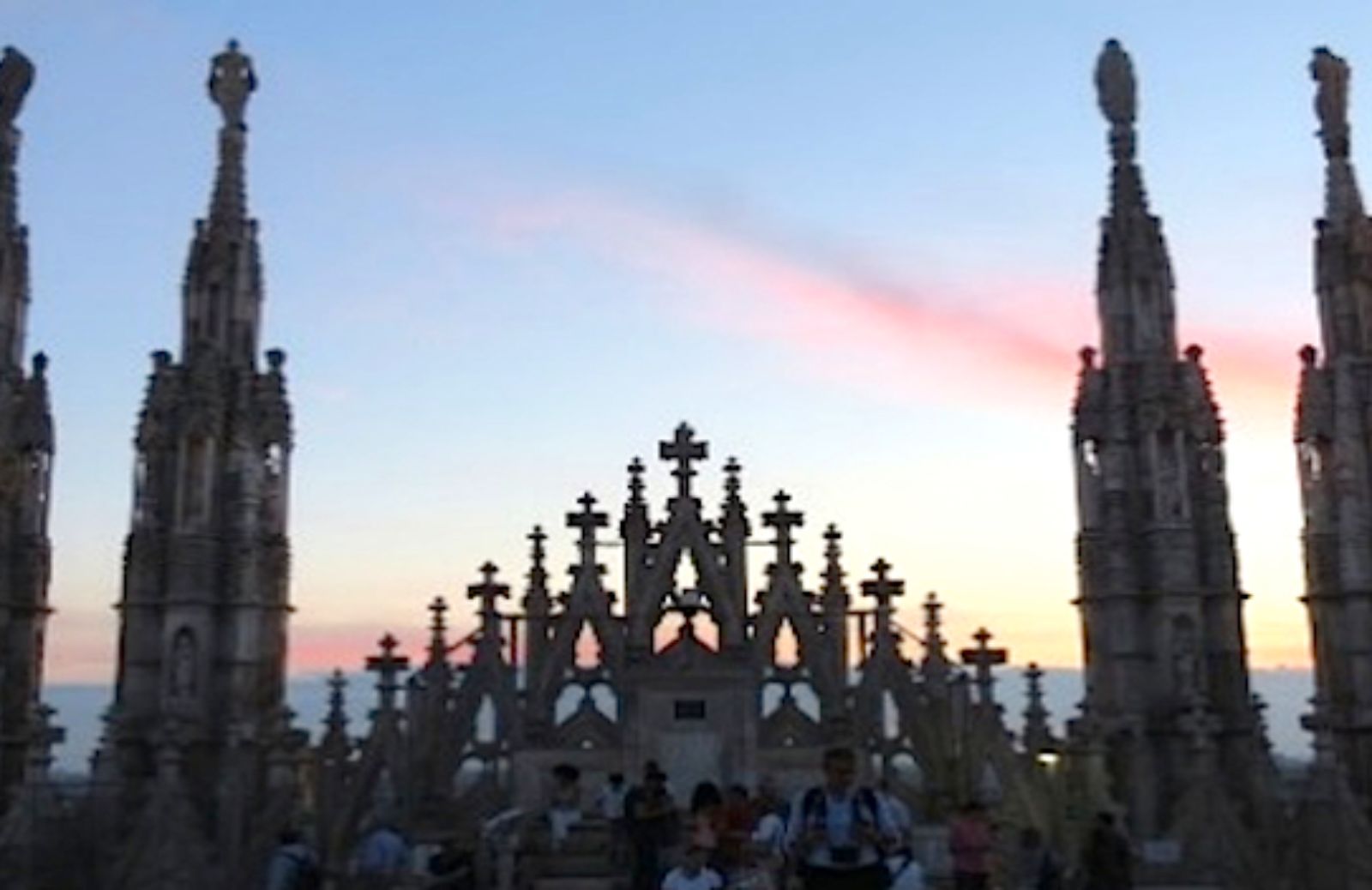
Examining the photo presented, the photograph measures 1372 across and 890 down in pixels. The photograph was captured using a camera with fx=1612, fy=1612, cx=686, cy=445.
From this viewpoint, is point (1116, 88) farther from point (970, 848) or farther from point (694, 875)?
point (694, 875)

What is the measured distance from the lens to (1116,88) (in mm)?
28250

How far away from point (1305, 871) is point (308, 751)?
1440 cm

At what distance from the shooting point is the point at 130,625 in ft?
80.8

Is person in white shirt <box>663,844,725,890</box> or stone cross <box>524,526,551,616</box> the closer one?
person in white shirt <box>663,844,725,890</box>

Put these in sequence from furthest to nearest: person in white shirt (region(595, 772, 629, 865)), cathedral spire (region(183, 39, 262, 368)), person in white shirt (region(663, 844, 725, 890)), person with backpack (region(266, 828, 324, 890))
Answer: cathedral spire (region(183, 39, 262, 368)), person in white shirt (region(595, 772, 629, 865)), person with backpack (region(266, 828, 324, 890)), person in white shirt (region(663, 844, 725, 890))

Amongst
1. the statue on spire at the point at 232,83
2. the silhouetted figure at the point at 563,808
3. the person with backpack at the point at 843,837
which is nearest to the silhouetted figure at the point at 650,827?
the silhouetted figure at the point at 563,808

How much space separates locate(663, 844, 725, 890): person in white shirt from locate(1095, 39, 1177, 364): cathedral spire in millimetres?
17946

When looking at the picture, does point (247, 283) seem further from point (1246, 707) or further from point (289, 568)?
point (1246, 707)

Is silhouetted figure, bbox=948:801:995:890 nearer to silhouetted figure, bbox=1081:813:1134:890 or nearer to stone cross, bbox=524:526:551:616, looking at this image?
silhouetted figure, bbox=1081:813:1134:890

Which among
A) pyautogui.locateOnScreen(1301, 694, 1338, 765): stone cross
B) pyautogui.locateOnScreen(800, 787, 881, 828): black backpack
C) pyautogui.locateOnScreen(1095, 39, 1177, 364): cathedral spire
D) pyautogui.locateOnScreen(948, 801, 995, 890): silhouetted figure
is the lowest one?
pyautogui.locateOnScreen(948, 801, 995, 890): silhouetted figure

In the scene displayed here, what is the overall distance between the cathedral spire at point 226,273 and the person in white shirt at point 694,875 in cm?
1761

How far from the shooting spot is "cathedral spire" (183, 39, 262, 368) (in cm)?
2594

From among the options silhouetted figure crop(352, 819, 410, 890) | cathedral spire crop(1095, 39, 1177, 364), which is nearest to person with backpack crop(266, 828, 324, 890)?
silhouetted figure crop(352, 819, 410, 890)

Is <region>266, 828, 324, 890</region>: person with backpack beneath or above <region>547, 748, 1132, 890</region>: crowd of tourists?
beneath
